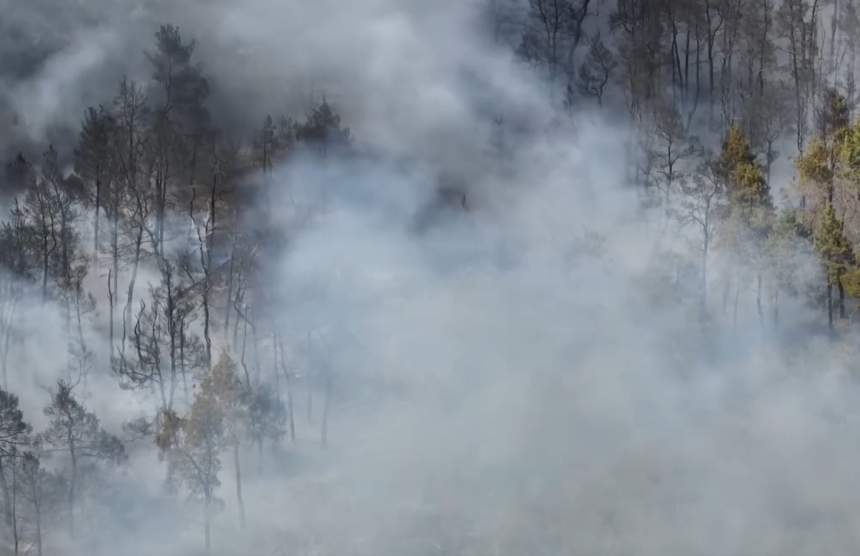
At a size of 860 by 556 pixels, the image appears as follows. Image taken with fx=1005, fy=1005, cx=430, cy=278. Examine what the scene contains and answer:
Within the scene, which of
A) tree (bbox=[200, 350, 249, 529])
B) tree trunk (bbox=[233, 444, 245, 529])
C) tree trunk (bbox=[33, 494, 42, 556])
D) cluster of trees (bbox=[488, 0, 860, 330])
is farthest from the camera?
cluster of trees (bbox=[488, 0, 860, 330])

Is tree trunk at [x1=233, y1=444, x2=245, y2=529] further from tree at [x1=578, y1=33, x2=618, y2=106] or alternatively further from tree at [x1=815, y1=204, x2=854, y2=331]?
tree at [x1=578, y1=33, x2=618, y2=106]

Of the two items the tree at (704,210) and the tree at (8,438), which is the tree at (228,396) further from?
the tree at (704,210)

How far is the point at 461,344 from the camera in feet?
111

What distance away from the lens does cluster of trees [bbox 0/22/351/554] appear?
29.0 meters

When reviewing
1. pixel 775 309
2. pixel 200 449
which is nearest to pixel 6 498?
pixel 200 449

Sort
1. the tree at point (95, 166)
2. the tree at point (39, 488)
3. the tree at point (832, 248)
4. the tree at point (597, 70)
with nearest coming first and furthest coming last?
1. the tree at point (39, 488)
2. the tree at point (832, 248)
3. the tree at point (95, 166)
4. the tree at point (597, 70)

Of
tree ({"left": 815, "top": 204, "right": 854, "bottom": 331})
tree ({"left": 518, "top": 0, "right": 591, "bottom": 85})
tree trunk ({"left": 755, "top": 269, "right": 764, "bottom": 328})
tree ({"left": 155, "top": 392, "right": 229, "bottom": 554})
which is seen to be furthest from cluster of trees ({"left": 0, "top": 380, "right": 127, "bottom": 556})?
tree ({"left": 518, "top": 0, "right": 591, "bottom": 85})

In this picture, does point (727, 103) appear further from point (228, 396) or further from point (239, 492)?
point (239, 492)

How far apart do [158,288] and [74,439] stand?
6386 mm

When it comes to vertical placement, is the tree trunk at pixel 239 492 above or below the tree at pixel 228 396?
below

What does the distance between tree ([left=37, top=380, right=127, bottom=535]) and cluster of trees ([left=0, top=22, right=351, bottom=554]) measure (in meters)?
0.05

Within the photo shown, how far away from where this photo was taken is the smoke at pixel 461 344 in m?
29.2

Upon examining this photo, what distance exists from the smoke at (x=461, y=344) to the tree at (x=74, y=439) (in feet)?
3.00

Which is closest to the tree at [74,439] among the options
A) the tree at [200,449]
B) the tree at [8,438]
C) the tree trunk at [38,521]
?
the tree at [8,438]
